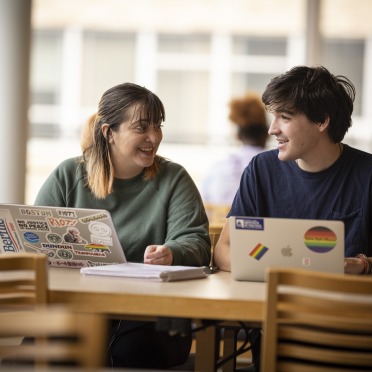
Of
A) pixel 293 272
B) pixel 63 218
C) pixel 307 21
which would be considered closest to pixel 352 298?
pixel 293 272

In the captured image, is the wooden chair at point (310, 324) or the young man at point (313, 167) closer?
the wooden chair at point (310, 324)

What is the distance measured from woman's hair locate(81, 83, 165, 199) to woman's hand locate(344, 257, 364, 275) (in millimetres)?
757

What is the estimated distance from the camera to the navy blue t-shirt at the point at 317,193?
2.69 meters

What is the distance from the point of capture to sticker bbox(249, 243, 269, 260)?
222cm

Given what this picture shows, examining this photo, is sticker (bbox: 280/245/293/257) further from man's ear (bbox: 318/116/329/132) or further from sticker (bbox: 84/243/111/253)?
man's ear (bbox: 318/116/329/132)

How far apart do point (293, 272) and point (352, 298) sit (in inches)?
8.4

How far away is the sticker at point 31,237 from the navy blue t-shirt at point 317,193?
683mm

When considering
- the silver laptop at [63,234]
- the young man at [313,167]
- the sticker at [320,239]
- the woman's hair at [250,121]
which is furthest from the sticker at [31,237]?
the woman's hair at [250,121]

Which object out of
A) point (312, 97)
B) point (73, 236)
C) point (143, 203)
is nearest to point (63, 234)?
point (73, 236)

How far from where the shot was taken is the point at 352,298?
197 centimetres

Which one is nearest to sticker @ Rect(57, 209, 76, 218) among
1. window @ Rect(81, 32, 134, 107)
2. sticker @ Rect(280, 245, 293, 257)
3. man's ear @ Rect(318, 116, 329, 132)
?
sticker @ Rect(280, 245, 293, 257)

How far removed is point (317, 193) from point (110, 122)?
0.74 m

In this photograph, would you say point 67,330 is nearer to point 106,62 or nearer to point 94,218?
point 94,218

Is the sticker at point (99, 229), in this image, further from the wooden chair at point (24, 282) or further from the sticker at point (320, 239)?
the sticker at point (320, 239)
